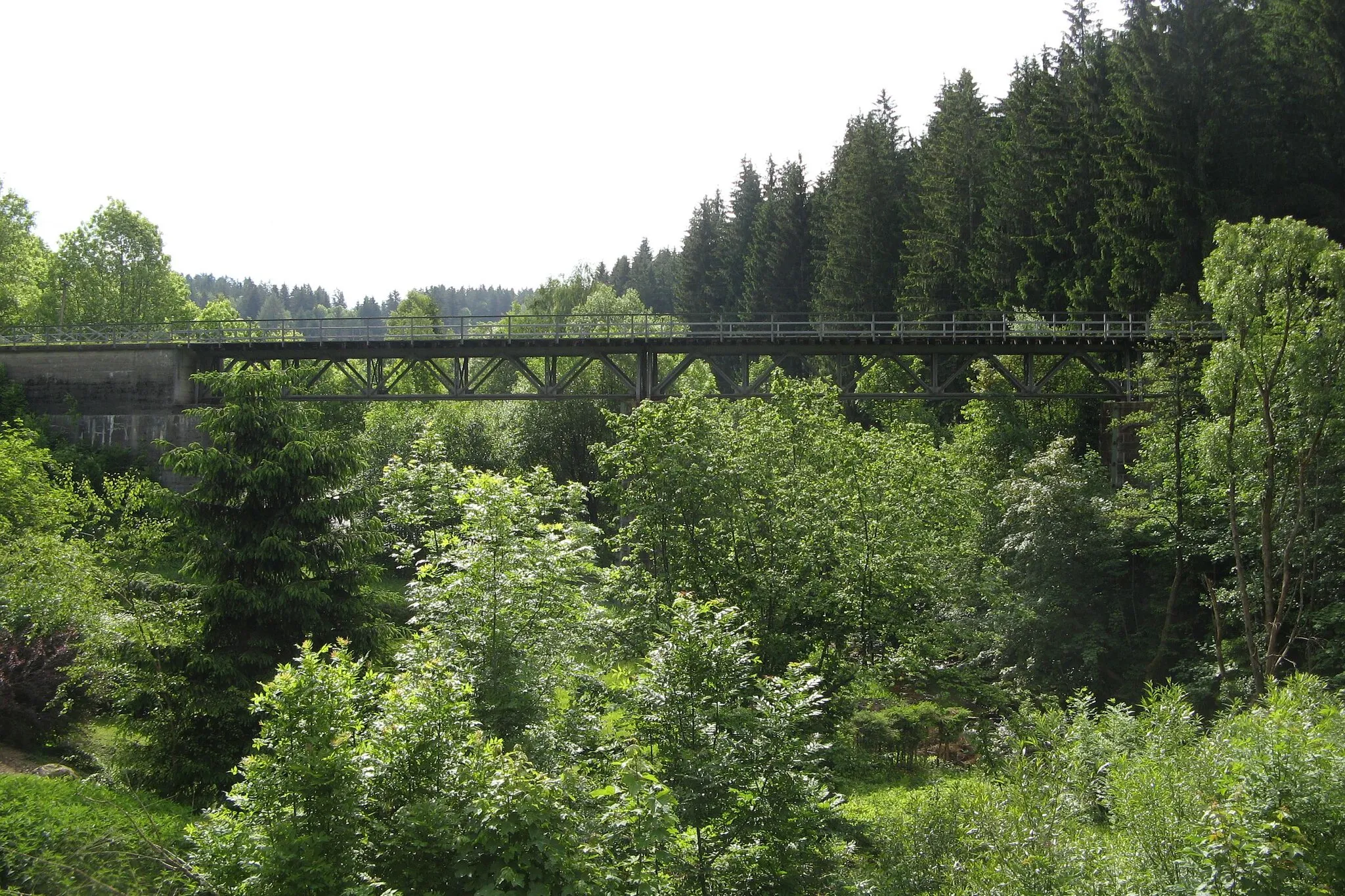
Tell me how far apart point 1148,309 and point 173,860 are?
3672 cm

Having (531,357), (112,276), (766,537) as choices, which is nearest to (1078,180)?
(531,357)

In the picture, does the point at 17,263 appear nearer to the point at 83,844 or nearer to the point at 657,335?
the point at 657,335

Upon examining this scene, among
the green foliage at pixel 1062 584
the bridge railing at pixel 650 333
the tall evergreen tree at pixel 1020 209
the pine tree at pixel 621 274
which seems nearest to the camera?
the green foliage at pixel 1062 584

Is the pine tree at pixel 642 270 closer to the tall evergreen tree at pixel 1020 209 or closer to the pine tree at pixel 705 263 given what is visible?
the pine tree at pixel 705 263

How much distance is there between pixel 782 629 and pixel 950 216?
41.7 m

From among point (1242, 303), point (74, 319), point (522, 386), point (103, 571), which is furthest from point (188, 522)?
point (74, 319)

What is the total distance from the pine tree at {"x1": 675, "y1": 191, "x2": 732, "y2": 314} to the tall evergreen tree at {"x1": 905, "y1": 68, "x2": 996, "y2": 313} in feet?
87.2

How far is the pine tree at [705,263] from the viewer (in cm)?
8219

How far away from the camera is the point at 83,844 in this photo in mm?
11062

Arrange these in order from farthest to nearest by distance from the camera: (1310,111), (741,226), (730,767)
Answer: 1. (741,226)
2. (1310,111)
3. (730,767)

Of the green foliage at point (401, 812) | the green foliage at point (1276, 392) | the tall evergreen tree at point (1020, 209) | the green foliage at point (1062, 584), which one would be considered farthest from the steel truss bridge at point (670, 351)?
the green foliage at point (401, 812)

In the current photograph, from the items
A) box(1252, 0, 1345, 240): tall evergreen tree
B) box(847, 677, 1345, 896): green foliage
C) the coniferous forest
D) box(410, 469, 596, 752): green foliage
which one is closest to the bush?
the coniferous forest

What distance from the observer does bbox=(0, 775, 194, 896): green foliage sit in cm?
1016

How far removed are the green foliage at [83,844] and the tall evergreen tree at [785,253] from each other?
5960 cm
